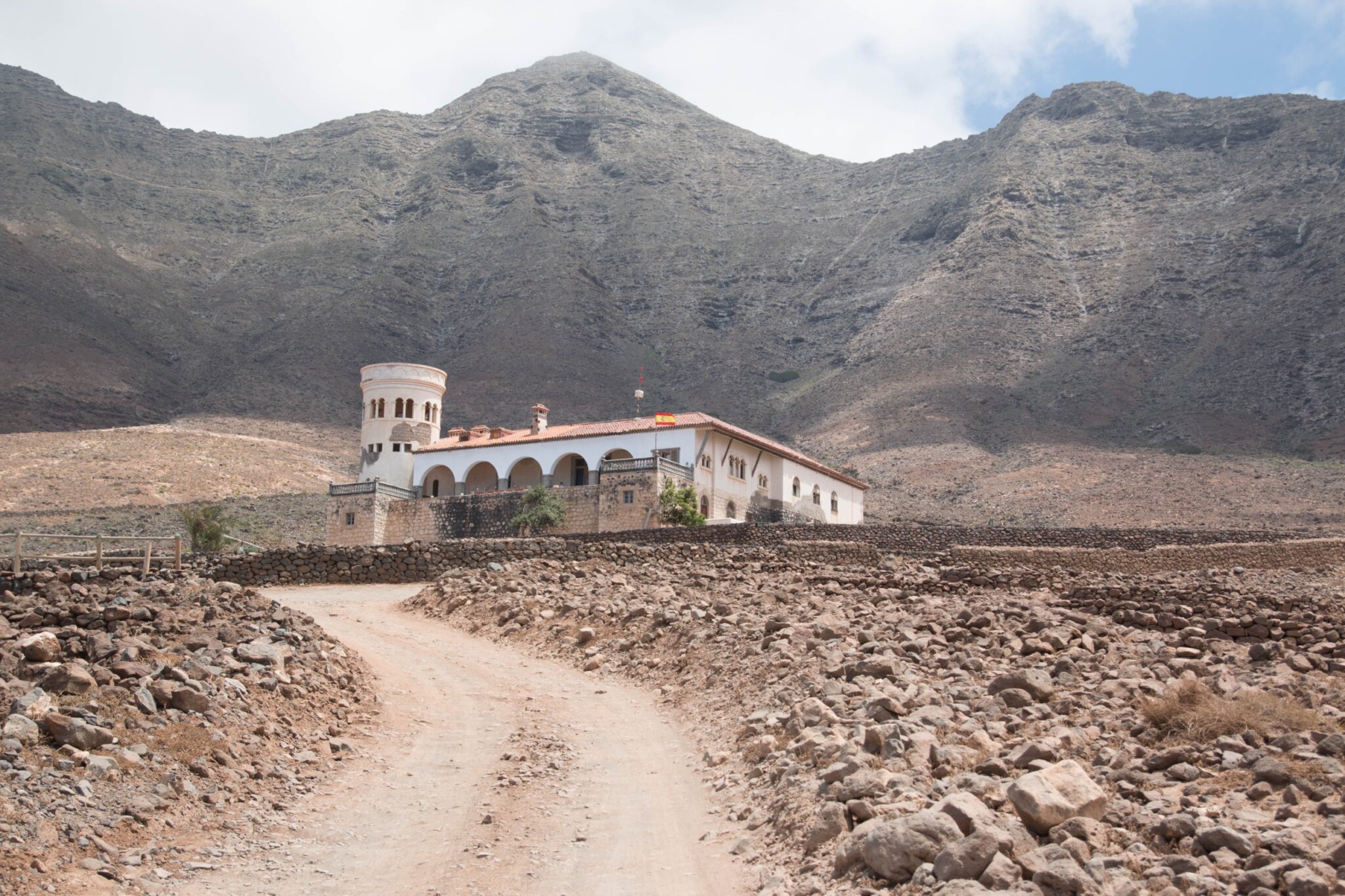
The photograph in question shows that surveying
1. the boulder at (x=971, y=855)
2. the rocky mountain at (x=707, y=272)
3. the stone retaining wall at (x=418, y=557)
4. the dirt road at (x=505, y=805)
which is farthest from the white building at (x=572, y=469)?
the boulder at (x=971, y=855)

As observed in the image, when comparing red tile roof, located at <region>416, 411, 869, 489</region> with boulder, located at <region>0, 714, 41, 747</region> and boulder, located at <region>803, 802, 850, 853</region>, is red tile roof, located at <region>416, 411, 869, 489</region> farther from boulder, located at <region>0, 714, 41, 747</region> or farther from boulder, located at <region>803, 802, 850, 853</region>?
boulder, located at <region>803, 802, 850, 853</region>

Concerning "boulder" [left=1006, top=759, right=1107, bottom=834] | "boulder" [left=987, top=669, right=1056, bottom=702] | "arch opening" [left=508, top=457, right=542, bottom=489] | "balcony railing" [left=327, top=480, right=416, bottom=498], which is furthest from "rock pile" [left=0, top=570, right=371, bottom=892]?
"arch opening" [left=508, top=457, right=542, bottom=489]

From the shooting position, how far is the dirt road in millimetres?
9125

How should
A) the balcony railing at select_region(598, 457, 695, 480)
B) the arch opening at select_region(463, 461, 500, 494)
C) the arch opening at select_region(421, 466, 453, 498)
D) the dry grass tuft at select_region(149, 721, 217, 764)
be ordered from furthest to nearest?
the arch opening at select_region(421, 466, 453, 498)
the arch opening at select_region(463, 461, 500, 494)
the balcony railing at select_region(598, 457, 695, 480)
the dry grass tuft at select_region(149, 721, 217, 764)

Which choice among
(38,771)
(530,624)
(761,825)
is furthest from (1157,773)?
(530,624)

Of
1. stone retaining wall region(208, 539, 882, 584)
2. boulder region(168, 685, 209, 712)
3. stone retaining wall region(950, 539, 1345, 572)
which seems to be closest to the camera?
boulder region(168, 685, 209, 712)

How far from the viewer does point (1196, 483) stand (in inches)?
2435

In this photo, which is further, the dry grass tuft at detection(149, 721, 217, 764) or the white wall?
the white wall

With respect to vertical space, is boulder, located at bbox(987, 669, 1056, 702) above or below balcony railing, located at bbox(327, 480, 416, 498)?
below

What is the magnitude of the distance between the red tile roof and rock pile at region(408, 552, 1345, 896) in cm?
2366

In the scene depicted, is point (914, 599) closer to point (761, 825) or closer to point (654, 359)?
point (761, 825)

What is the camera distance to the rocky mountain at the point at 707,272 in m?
82.4

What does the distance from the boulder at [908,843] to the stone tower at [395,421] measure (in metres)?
42.3

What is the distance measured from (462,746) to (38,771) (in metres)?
4.47
